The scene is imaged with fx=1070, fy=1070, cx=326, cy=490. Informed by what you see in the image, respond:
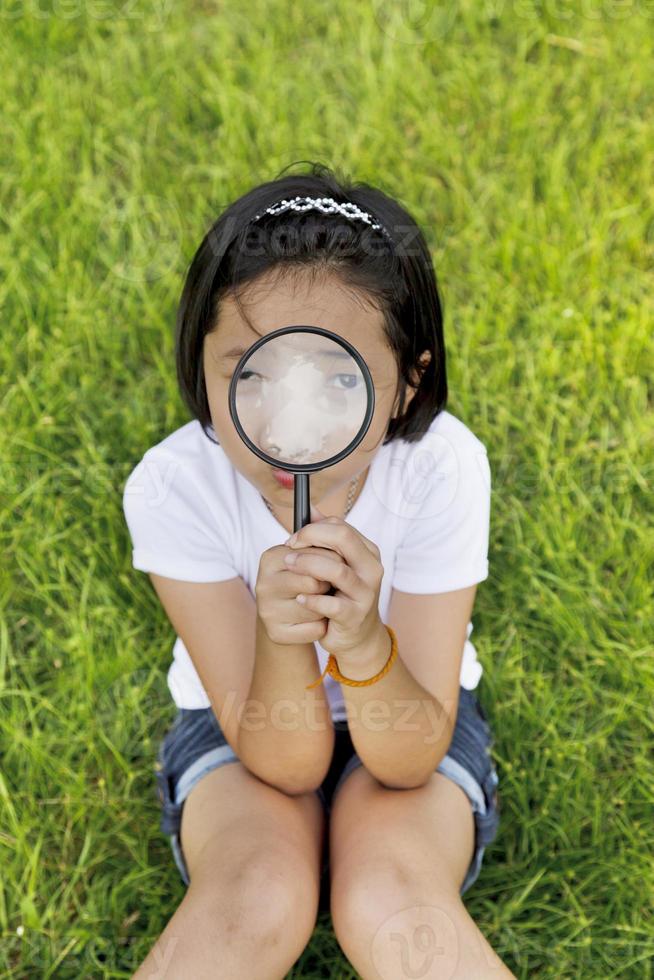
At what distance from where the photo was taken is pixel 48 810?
8.07ft

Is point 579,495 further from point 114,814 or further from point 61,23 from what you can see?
point 61,23

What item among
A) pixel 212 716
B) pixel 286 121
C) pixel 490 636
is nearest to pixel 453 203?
pixel 286 121

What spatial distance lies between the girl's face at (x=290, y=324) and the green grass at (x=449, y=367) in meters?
0.99

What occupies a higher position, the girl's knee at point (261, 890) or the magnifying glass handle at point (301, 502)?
the magnifying glass handle at point (301, 502)

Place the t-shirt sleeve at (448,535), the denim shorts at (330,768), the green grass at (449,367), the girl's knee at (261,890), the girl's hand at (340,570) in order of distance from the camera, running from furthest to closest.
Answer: the green grass at (449,367), the denim shorts at (330,768), the t-shirt sleeve at (448,535), the girl's knee at (261,890), the girl's hand at (340,570)

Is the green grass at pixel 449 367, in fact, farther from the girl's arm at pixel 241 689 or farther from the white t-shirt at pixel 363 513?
the white t-shirt at pixel 363 513

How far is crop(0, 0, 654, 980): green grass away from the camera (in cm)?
239

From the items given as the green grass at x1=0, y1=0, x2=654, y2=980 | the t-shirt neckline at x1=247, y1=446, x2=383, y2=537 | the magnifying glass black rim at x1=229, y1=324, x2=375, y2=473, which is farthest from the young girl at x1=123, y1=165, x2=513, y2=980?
the green grass at x1=0, y1=0, x2=654, y2=980

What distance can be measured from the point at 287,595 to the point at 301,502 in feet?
0.47

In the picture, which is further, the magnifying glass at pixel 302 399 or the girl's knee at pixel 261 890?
the girl's knee at pixel 261 890

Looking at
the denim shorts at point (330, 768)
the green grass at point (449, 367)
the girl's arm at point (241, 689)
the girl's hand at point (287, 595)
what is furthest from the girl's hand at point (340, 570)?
the green grass at point (449, 367)

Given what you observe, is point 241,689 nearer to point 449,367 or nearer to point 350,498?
point 350,498

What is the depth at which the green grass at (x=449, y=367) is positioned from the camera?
239 centimetres

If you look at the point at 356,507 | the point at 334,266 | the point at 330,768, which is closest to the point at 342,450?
the point at 334,266
